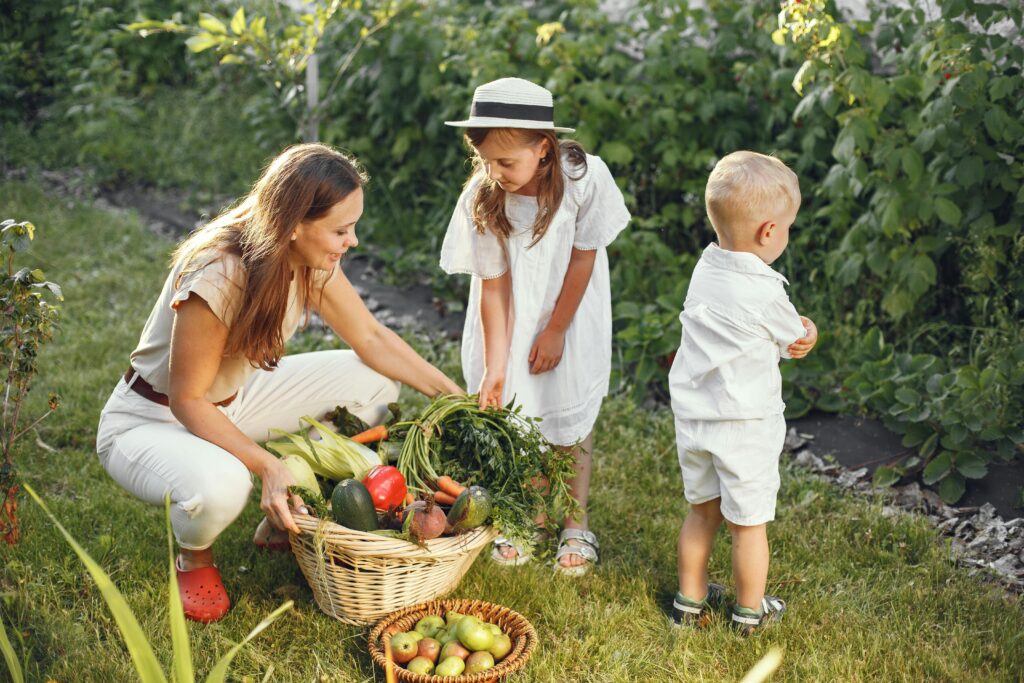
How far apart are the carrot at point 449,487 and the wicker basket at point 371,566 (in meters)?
0.14

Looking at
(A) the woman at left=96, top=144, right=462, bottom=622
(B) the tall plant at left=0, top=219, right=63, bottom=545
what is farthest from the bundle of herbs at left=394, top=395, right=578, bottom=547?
(B) the tall plant at left=0, top=219, right=63, bottom=545

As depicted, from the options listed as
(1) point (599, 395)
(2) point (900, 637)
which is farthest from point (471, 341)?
(2) point (900, 637)

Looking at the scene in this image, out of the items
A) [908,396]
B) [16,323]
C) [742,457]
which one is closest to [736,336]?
[742,457]

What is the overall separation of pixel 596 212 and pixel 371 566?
4.22ft

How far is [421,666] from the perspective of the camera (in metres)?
2.55

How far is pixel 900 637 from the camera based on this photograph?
289 cm

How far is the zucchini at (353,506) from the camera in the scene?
8.66 feet

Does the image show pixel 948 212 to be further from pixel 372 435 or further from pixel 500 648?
pixel 500 648

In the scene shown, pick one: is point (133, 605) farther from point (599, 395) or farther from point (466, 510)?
point (599, 395)

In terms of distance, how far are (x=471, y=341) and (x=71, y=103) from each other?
20.4 feet

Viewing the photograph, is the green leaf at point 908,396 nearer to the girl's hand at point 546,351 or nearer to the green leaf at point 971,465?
Answer: the green leaf at point 971,465

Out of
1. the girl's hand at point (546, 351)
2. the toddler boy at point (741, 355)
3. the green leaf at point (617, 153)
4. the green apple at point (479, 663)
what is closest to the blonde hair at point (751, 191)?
the toddler boy at point (741, 355)

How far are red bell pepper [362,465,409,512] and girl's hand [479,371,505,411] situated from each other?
524mm

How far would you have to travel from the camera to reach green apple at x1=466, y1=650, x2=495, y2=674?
8.35 feet
